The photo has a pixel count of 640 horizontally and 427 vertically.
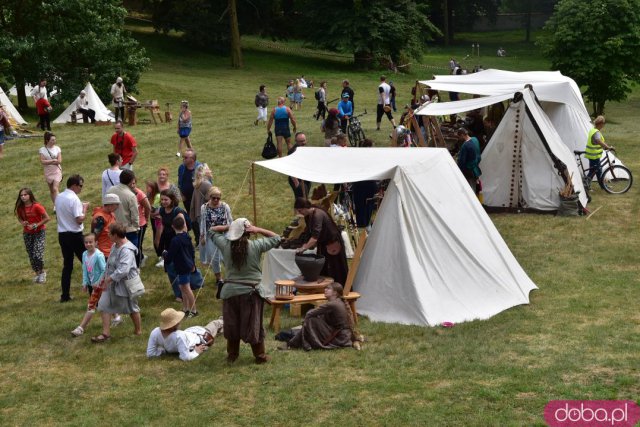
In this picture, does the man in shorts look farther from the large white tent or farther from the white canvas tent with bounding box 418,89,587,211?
the white canvas tent with bounding box 418,89,587,211

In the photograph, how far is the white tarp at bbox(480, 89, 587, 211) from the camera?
18656mm

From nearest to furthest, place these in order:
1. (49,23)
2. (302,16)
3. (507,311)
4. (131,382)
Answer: (131,382), (507,311), (49,23), (302,16)

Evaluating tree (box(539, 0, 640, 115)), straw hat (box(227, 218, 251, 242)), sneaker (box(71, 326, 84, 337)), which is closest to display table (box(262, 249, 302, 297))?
sneaker (box(71, 326, 84, 337))

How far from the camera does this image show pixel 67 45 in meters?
34.2

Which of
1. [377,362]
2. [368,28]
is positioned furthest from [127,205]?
[368,28]

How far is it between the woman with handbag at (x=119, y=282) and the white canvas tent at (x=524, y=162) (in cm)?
930

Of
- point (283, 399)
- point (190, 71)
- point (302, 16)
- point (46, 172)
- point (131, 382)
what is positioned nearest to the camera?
point (283, 399)

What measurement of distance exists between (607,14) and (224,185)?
2155 cm

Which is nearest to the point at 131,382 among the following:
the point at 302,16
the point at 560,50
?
A: the point at 560,50

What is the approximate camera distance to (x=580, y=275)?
14406 millimetres

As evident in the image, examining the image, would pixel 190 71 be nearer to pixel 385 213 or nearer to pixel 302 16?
pixel 302 16

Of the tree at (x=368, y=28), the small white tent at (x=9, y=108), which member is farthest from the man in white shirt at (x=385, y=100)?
the tree at (x=368, y=28)

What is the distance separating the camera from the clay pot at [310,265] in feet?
40.4

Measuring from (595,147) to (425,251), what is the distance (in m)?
8.77
